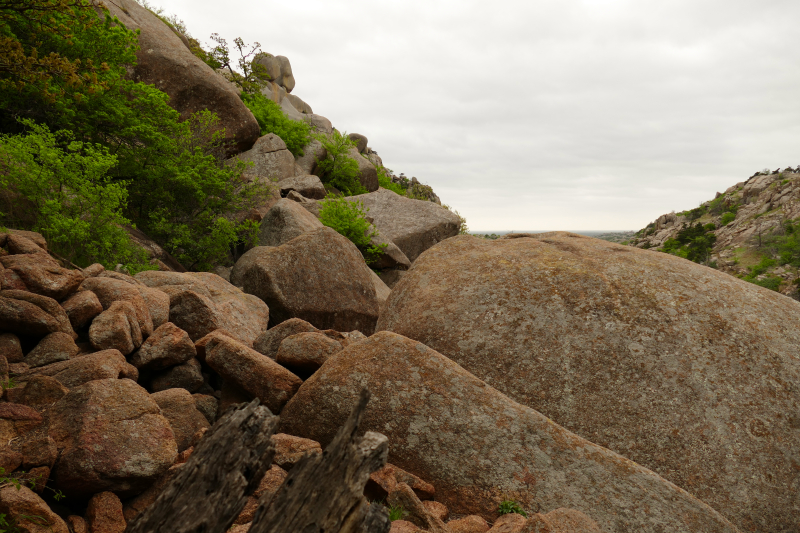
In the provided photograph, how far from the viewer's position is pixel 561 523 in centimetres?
537

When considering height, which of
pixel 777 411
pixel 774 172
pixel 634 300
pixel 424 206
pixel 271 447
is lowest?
pixel 271 447

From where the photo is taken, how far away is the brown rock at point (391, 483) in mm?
5992

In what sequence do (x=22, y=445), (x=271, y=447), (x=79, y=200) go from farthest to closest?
(x=79, y=200), (x=22, y=445), (x=271, y=447)

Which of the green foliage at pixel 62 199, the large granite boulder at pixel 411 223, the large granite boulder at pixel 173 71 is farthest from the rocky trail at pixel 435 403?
the large granite boulder at pixel 173 71

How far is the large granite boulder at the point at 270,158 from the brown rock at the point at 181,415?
26626mm

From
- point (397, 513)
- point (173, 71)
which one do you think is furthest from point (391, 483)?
point (173, 71)

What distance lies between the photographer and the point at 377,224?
3056 centimetres

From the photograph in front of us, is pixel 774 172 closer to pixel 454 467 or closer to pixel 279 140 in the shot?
pixel 279 140

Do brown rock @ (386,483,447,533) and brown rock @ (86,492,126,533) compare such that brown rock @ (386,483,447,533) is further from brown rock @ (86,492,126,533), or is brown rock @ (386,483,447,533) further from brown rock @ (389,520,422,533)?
brown rock @ (86,492,126,533)

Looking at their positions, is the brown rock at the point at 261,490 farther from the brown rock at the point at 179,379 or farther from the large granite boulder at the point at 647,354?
the large granite boulder at the point at 647,354

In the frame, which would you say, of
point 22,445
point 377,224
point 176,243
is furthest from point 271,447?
point 377,224

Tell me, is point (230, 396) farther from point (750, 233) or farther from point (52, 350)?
point (750, 233)

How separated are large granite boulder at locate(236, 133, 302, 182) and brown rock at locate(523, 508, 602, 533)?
30.3m

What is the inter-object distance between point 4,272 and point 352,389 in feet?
21.2
